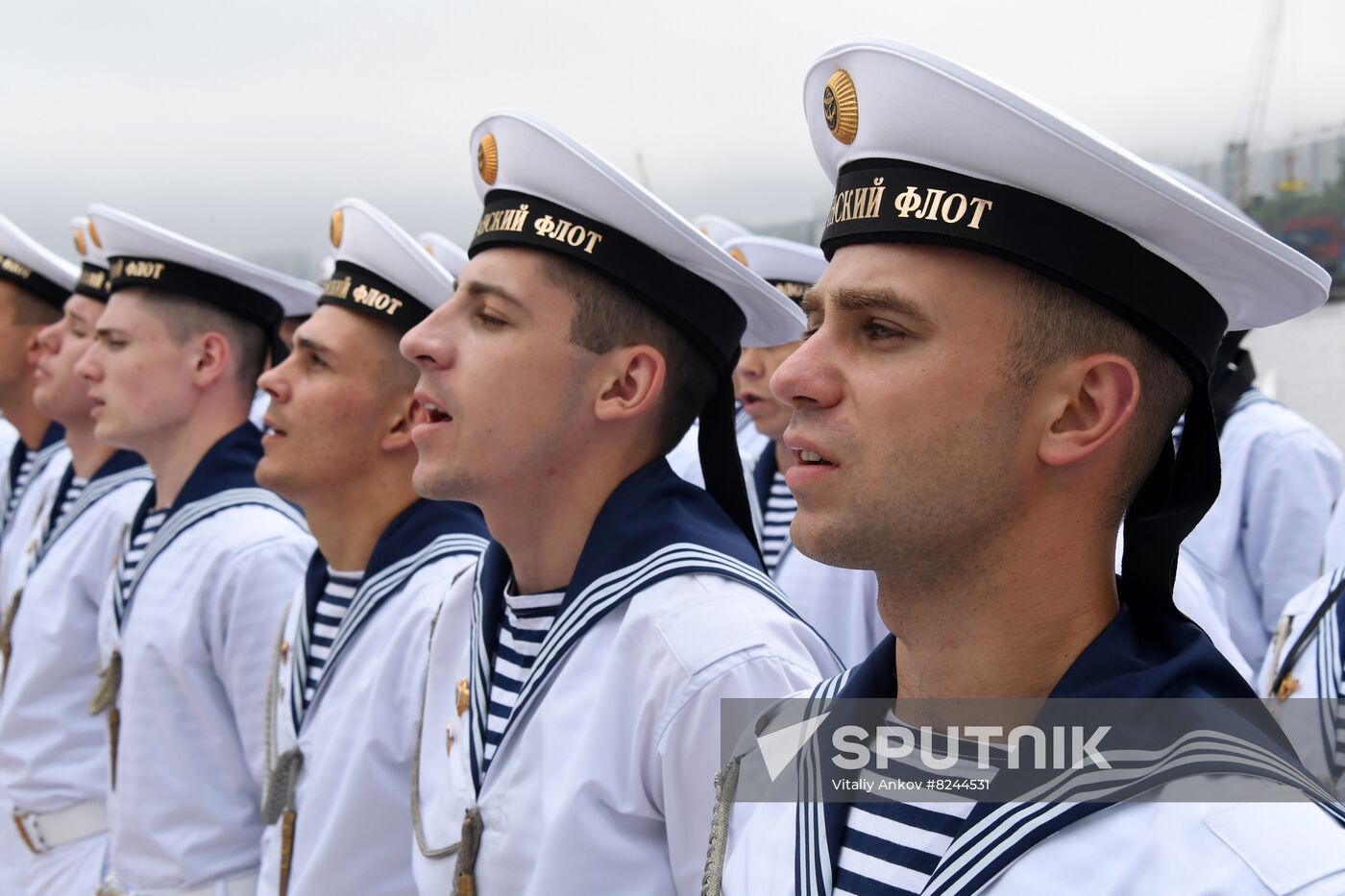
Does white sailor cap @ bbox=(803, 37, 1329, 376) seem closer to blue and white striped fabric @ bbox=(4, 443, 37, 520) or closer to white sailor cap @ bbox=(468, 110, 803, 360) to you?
white sailor cap @ bbox=(468, 110, 803, 360)

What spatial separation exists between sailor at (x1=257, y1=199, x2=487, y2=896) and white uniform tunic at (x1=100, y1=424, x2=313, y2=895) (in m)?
0.16

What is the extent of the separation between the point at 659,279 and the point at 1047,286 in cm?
114

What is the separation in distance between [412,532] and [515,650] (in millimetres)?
767

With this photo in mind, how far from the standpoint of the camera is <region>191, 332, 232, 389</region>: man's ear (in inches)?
163

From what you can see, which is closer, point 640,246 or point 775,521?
point 640,246

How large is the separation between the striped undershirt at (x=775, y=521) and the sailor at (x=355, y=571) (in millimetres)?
1784

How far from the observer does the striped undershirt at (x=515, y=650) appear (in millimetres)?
2385

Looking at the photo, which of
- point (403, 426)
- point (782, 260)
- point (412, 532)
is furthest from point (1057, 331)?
point (782, 260)

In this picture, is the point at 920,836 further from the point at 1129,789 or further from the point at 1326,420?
the point at 1326,420

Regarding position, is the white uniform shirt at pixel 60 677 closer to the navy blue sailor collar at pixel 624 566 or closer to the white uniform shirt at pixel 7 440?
the navy blue sailor collar at pixel 624 566

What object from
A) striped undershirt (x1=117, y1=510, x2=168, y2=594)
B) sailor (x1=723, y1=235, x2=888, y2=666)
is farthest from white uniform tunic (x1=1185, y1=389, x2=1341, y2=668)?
striped undershirt (x1=117, y1=510, x2=168, y2=594)

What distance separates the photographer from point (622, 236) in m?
2.51

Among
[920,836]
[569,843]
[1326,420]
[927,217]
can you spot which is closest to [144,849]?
[569,843]

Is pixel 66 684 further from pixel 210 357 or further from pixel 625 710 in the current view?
pixel 625 710
